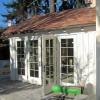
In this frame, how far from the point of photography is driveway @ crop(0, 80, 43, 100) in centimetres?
1158

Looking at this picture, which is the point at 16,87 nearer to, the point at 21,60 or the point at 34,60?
the point at 34,60

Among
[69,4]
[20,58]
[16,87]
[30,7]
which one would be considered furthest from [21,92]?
[30,7]

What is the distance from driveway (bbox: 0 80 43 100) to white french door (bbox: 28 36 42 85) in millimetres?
407

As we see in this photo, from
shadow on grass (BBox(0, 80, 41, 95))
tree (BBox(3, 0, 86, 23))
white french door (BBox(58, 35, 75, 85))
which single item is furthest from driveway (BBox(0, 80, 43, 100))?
tree (BBox(3, 0, 86, 23))

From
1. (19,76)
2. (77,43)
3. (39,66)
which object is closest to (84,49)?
(77,43)

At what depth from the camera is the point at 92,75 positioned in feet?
38.7

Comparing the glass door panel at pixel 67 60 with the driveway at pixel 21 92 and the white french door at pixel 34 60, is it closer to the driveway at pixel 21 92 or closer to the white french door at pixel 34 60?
the driveway at pixel 21 92

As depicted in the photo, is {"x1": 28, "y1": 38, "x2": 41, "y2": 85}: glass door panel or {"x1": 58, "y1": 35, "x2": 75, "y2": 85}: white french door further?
{"x1": 28, "y1": 38, "x2": 41, "y2": 85}: glass door panel

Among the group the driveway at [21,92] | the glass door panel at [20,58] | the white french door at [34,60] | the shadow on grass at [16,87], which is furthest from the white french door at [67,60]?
the glass door panel at [20,58]

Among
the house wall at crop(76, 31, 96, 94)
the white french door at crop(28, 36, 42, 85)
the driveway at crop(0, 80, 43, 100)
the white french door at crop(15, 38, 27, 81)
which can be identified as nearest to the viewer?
the driveway at crop(0, 80, 43, 100)

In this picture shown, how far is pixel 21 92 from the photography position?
12.7 metres

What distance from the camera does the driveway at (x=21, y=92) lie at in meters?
11.6

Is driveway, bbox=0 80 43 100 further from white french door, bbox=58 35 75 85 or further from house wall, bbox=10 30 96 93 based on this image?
house wall, bbox=10 30 96 93

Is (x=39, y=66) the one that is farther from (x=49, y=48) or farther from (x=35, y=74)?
(x=49, y=48)
